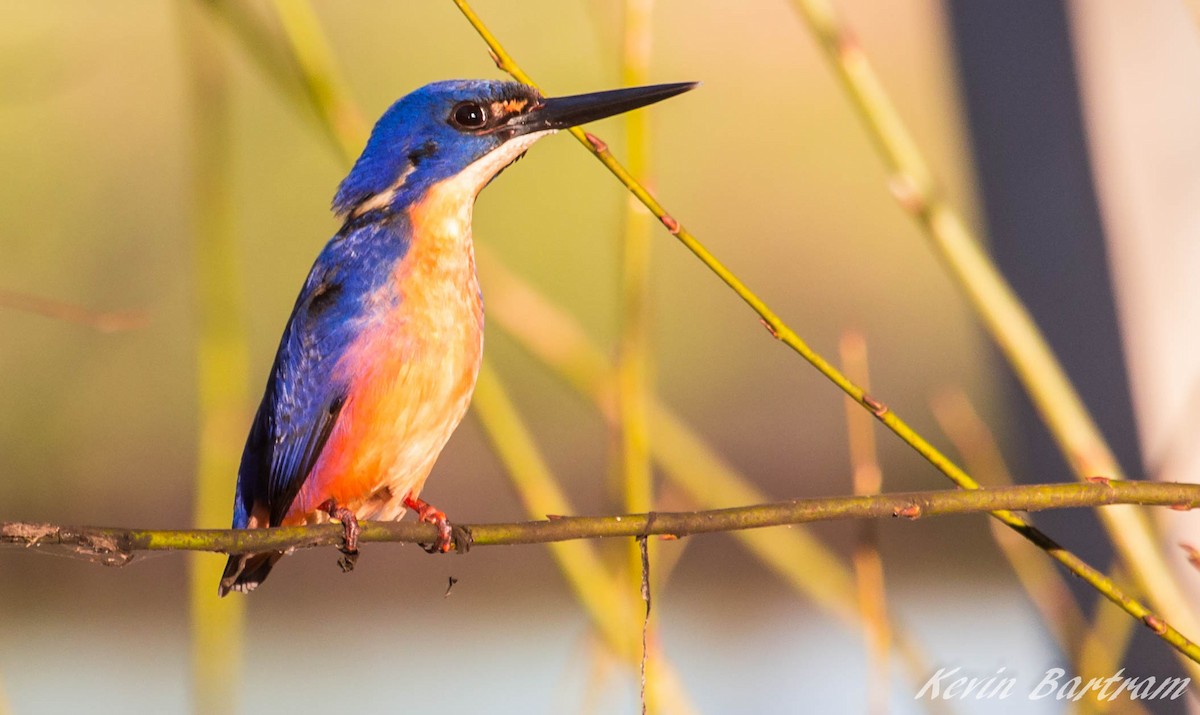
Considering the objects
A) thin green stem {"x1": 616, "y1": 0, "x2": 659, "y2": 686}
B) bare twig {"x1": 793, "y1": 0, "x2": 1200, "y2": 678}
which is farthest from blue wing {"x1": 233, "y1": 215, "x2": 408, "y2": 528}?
bare twig {"x1": 793, "y1": 0, "x2": 1200, "y2": 678}

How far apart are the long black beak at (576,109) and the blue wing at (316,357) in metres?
0.18

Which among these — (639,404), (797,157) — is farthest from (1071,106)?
(639,404)

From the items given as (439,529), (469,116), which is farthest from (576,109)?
(439,529)

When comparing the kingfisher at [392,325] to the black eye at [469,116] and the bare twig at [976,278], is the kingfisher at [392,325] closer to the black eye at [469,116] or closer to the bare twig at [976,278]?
the black eye at [469,116]

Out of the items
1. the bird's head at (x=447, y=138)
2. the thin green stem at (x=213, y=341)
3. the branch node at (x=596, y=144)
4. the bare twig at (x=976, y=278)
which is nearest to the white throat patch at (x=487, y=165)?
the bird's head at (x=447, y=138)

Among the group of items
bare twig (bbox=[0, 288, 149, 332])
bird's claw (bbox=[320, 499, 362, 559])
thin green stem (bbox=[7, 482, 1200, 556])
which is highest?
bare twig (bbox=[0, 288, 149, 332])

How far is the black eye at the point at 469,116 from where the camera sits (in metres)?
1.39

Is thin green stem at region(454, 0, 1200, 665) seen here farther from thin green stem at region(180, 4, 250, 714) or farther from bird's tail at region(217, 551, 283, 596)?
bird's tail at region(217, 551, 283, 596)

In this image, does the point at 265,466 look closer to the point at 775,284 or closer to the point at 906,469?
the point at 775,284

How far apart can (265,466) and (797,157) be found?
1360 mm

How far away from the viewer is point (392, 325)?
4.09ft

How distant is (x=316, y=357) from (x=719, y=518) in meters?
0.62

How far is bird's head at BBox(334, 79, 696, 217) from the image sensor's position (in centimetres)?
138

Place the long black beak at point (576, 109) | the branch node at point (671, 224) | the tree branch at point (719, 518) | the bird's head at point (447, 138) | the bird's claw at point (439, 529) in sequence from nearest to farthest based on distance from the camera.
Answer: the tree branch at point (719, 518), the branch node at point (671, 224), the bird's claw at point (439, 529), the long black beak at point (576, 109), the bird's head at point (447, 138)
